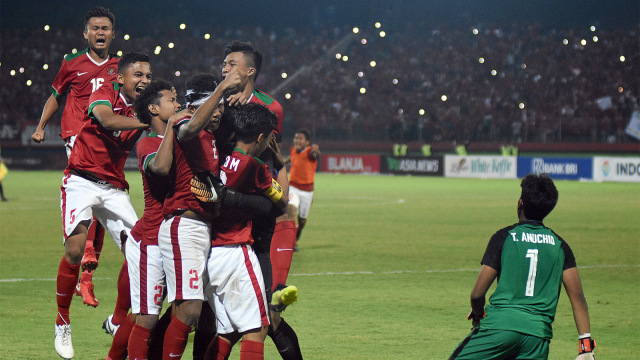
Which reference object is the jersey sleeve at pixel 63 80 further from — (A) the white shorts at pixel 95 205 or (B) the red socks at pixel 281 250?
(B) the red socks at pixel 281 250

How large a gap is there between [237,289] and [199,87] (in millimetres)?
1227

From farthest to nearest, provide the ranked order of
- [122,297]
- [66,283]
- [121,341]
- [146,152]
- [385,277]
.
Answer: [385,277] → [66,283] → [122,297] → [121,341] → [146,152]

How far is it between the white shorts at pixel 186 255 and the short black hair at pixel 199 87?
0.72m

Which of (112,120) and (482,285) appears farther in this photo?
(112,120)

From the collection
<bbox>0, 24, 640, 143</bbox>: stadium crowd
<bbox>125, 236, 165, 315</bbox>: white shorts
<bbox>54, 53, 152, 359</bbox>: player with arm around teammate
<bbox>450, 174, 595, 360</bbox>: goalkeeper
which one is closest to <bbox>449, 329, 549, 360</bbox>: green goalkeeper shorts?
<bbox>450, 174, 595, 360</bbox>: goalkeeper

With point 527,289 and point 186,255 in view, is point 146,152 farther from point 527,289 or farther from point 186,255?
point 527,289

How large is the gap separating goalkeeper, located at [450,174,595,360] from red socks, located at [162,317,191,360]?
60.6 inches

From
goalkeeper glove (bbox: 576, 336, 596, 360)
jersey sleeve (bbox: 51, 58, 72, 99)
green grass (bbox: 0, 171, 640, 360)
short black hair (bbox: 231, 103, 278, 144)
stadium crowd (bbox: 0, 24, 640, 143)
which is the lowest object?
green grass (bbox: 0, 171, 640, 360)

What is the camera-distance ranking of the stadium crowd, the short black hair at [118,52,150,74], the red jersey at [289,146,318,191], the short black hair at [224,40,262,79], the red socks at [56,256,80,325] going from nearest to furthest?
the short black hair at [224,40,262,79], the short black hair at [118,52,150,74], the red socks at [56,256,80,325], the red jersey at [289,146,318,191], the stadium crowd

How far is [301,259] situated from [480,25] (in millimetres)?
39014

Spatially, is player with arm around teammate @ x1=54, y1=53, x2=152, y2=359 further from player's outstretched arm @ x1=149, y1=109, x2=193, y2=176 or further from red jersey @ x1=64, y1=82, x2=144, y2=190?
player's outstretched arm @ x1=149, y1=109, x2=193, y2=176

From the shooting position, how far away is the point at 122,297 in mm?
6234

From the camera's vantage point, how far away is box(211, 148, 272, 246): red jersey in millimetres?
4977

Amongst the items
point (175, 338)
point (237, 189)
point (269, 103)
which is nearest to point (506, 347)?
point (237, 189)
